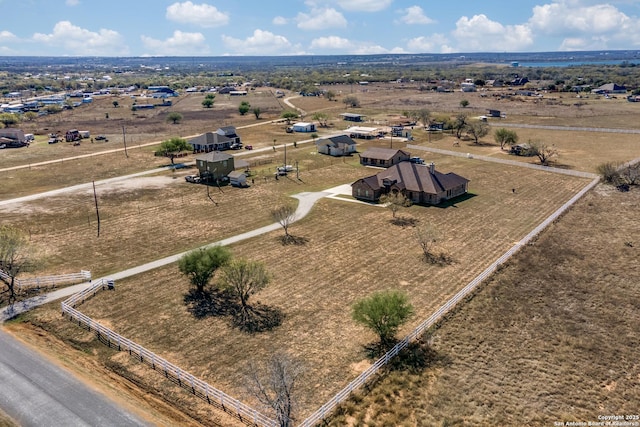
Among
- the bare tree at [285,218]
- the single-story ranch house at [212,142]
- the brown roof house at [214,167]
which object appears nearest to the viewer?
the bare tree at [285,218]

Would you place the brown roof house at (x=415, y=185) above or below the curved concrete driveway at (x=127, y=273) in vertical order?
above

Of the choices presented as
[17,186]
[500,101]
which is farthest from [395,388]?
[500,101]

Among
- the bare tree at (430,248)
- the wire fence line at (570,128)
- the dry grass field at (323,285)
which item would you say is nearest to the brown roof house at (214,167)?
the dry grass field at (323,285)

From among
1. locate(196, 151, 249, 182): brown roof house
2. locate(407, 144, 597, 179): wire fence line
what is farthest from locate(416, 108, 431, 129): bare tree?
locate(196, 151, 249, 182): brown roof house

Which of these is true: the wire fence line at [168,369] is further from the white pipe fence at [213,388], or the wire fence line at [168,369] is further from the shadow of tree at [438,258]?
the shadow of tree at [438,258]

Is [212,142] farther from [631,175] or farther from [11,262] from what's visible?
[631,175]

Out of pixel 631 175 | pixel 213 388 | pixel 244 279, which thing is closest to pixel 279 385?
pixel 213 388

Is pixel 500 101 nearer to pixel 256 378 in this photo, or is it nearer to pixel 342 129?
pixel 342 129
